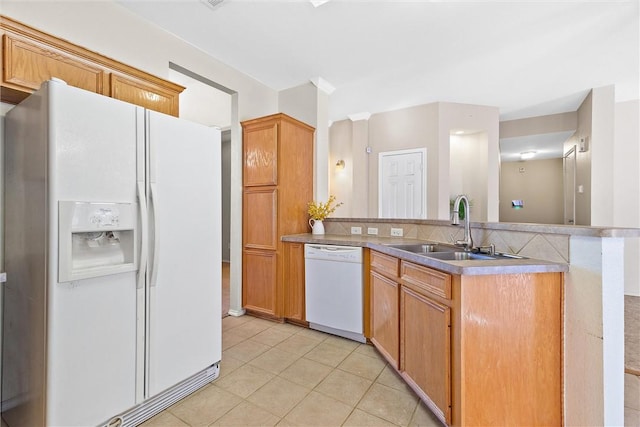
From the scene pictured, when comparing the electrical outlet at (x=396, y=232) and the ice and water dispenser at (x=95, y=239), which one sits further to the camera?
the electrical outlet at (x=396, y=232)

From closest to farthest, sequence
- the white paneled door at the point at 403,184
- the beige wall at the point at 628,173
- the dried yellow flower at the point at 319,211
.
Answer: the dried yellow flower at the point at 319,211 < the beige wall at the point at 628,173 < the white paneled door at the point at 403,184

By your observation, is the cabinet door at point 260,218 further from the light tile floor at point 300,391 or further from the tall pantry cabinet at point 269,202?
the light tile floor at point 300,391

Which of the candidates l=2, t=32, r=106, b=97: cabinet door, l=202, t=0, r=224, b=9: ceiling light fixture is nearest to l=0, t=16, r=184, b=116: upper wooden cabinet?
l=2, t=32, r=106, b=97: cabinet door

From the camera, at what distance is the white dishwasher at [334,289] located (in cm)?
246

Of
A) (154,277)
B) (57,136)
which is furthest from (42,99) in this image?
(154,277)

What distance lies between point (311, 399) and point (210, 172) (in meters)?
1.58

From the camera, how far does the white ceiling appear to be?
226 centimetres

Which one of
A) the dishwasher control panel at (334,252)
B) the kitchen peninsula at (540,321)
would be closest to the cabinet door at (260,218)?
the dishwasher control panel at (334,252)

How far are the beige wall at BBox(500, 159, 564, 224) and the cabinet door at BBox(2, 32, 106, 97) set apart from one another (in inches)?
340

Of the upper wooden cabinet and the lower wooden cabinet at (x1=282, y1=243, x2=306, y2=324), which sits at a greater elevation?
the upper wooden cabinet

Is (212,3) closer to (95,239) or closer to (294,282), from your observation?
(95,239)

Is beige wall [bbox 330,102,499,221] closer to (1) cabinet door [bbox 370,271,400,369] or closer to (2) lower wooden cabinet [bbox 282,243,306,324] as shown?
(2) lower wooden cabinet [bbox 282,243,306,324]

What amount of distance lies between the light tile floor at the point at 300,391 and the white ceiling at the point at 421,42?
2.75 m

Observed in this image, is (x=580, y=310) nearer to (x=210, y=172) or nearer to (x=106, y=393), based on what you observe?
(x=210, y=172)
